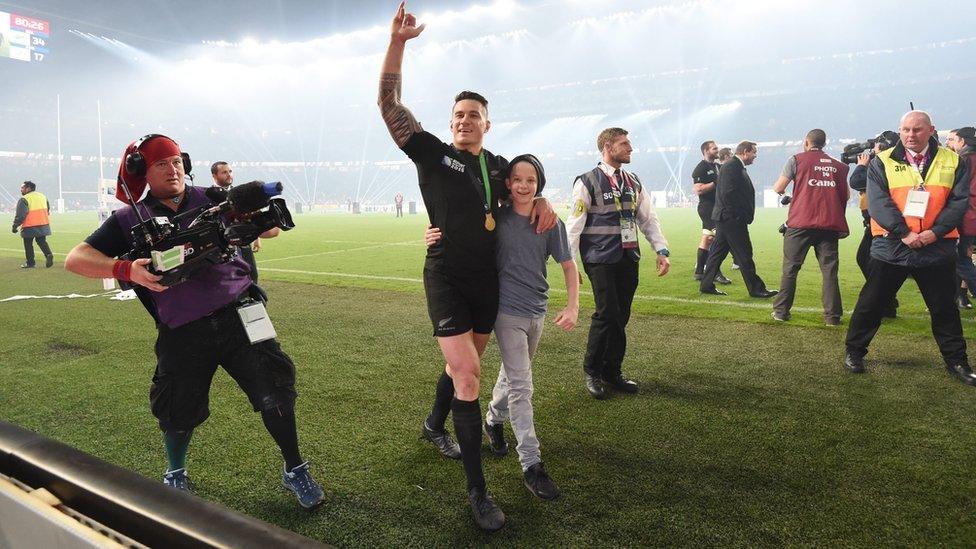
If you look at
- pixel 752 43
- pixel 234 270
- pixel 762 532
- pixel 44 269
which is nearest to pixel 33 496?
pixel 234 270

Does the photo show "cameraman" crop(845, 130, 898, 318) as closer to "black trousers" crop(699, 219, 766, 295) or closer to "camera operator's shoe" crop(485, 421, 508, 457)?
"black trousers" crop(699, 219, 766, 295)

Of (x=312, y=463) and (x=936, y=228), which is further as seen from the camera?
(x=936, y=228)

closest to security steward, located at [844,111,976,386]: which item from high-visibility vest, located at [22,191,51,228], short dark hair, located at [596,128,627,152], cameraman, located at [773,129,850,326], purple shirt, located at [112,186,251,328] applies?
cameraman, located at [773,129,850,326]

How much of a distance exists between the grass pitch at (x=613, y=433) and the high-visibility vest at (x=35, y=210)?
7.06m

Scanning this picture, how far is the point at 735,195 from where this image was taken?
775 centimetres

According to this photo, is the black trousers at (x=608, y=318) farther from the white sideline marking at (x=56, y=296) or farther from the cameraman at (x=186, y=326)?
the white sideline marking at (x=56, y=296)

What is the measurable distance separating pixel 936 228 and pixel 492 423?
3.32 m

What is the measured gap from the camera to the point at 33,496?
152cm

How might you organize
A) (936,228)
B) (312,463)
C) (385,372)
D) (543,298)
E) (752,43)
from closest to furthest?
(543,298), (312,463), (936,228), (385,372), (752,43)

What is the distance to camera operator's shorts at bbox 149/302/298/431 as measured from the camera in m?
2.50

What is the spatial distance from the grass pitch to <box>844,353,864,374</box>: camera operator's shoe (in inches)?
2.9

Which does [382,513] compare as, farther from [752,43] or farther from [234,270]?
[752,43]

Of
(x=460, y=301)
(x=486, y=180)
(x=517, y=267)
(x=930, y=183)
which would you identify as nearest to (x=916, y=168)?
(x=930, y=183)

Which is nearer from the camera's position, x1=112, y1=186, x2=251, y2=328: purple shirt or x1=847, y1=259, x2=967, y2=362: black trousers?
x1=112, y1=186, x2=251, y2=328: purple shirt
